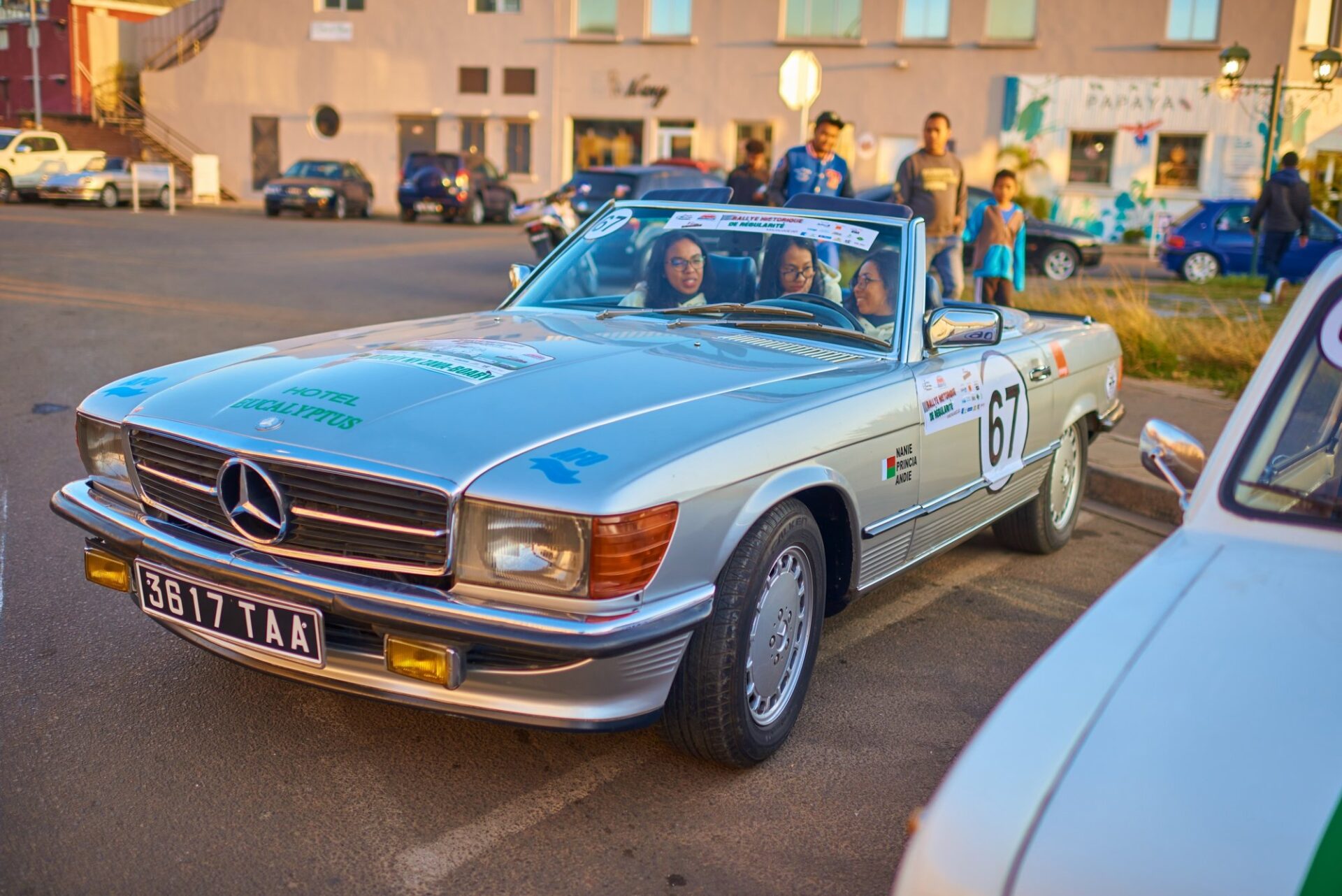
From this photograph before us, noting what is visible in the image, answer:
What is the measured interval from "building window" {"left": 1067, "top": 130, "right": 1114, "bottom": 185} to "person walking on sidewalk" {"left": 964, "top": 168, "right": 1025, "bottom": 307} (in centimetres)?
2482

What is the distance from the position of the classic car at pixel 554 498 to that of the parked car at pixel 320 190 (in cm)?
2745

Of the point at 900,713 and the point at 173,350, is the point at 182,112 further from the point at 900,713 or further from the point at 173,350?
the point at 900,713

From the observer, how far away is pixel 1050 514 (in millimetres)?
5551

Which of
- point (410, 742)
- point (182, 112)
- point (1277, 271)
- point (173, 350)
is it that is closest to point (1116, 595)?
point (410, 742)

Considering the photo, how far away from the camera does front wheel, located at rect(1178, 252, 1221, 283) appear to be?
777 inches

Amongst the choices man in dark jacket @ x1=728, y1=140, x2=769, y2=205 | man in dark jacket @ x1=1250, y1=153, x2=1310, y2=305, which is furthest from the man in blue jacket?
man in dark jacket @ x1=1250, y1=153, x2=1310, y2=305

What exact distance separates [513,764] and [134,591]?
1.11m

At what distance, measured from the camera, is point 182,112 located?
38.6m

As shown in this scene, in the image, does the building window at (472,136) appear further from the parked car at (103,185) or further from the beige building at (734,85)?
the parked car at (103,185)

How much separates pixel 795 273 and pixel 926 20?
103 feet

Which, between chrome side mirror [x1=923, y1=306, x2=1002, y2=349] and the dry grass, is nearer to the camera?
chrome side mirror [x1=923, y1=306, x2=1002, y2=349]

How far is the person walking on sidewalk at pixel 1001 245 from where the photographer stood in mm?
10164

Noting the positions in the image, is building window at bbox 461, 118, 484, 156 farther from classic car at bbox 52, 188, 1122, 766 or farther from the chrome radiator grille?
the chrome radiator grille

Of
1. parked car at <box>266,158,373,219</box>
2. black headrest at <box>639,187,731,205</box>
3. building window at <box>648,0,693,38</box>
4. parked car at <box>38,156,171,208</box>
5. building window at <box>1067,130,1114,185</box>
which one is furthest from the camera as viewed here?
building window at <box>648,0,693,38</box>
